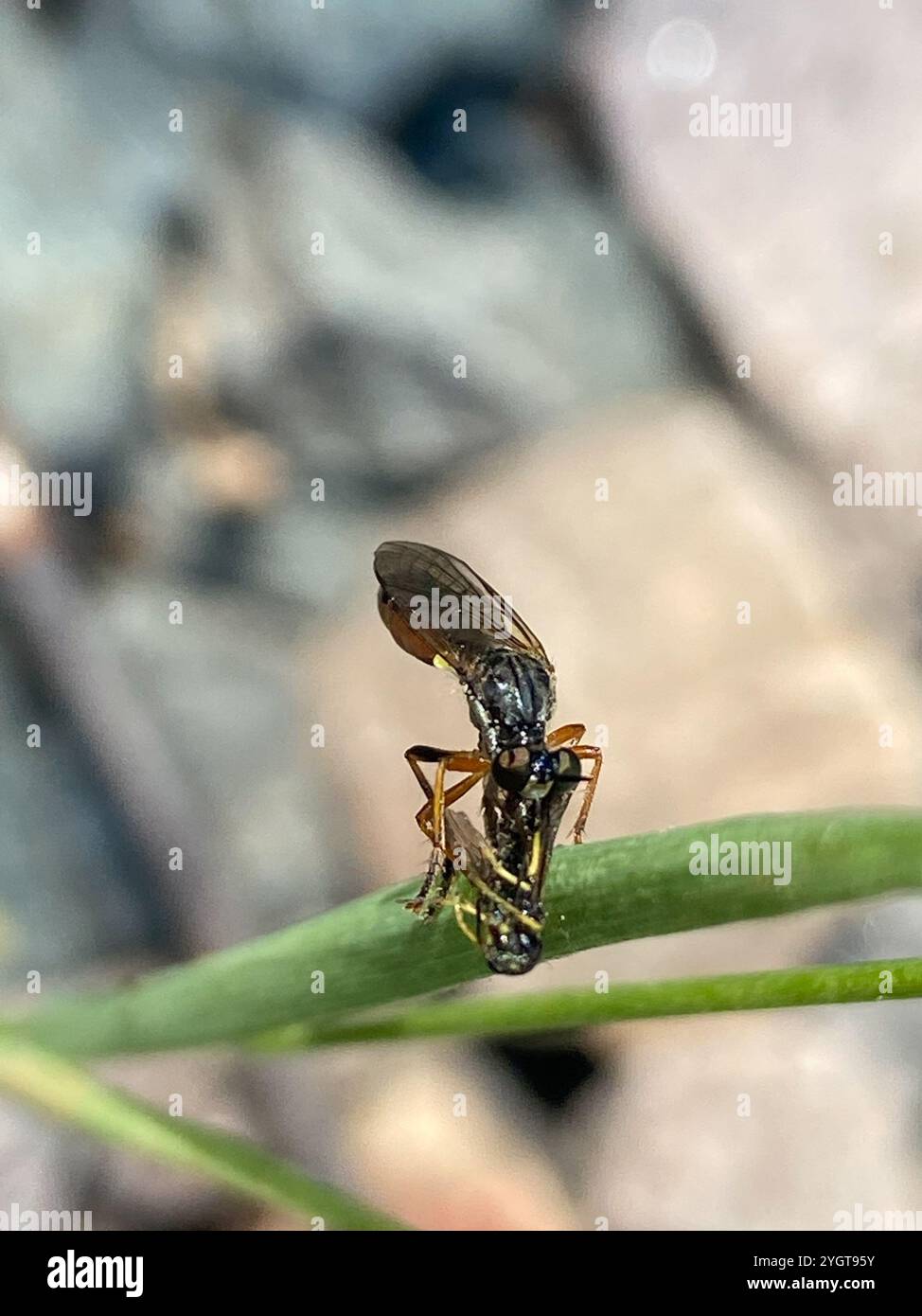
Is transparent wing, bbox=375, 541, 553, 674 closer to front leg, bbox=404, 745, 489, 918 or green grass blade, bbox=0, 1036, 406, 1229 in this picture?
front leg, bbox=404, 745, 489, 918

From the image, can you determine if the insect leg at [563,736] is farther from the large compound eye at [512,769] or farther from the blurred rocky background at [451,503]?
the blurred rocky background at [451,503]

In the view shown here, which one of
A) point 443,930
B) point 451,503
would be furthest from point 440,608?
point 451,503

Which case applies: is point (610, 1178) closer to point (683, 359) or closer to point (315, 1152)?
point (315, 1152)

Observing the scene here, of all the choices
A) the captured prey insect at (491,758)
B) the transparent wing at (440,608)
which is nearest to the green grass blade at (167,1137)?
the captured prey insect at (491,758)

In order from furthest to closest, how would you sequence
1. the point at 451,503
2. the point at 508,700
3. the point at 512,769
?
the point at 451,503
the point at 508,700
the point at 512,769

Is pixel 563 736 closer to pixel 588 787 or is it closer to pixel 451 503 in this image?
pixel 588 787
